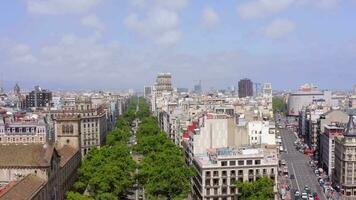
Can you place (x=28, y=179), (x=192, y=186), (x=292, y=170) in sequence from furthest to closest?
(x=292, y=170) → (x=192, y=186) → (x=28, y=179)

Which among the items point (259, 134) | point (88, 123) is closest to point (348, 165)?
point (259, 134)

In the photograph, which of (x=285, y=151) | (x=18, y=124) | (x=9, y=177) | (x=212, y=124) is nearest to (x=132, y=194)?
(x=212, y=124)

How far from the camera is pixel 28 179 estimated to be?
7706 centimetres

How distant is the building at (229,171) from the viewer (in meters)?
91.2

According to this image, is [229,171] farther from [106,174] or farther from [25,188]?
[25,188]

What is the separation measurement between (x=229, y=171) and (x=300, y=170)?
180 feet

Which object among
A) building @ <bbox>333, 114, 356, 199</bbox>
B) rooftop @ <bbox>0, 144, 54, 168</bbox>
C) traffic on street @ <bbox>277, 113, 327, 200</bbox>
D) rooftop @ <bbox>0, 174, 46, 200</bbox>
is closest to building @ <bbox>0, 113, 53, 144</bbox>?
rooftop @ <bbox>0, 144, 54, 168</bbox>

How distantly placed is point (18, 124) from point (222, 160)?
76.5 meters

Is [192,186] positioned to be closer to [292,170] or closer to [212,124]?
[212,124]

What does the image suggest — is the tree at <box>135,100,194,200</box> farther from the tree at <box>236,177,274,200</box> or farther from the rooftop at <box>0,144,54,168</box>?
the rooftop at <box>0,144,54,168</box>

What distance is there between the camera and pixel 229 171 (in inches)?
3607

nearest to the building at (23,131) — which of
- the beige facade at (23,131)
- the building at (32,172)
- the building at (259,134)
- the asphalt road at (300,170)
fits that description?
the beige facade at (23,131)

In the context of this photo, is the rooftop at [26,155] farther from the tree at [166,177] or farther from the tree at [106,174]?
the tree at [166,177]

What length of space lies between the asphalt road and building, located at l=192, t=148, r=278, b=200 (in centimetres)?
2459
